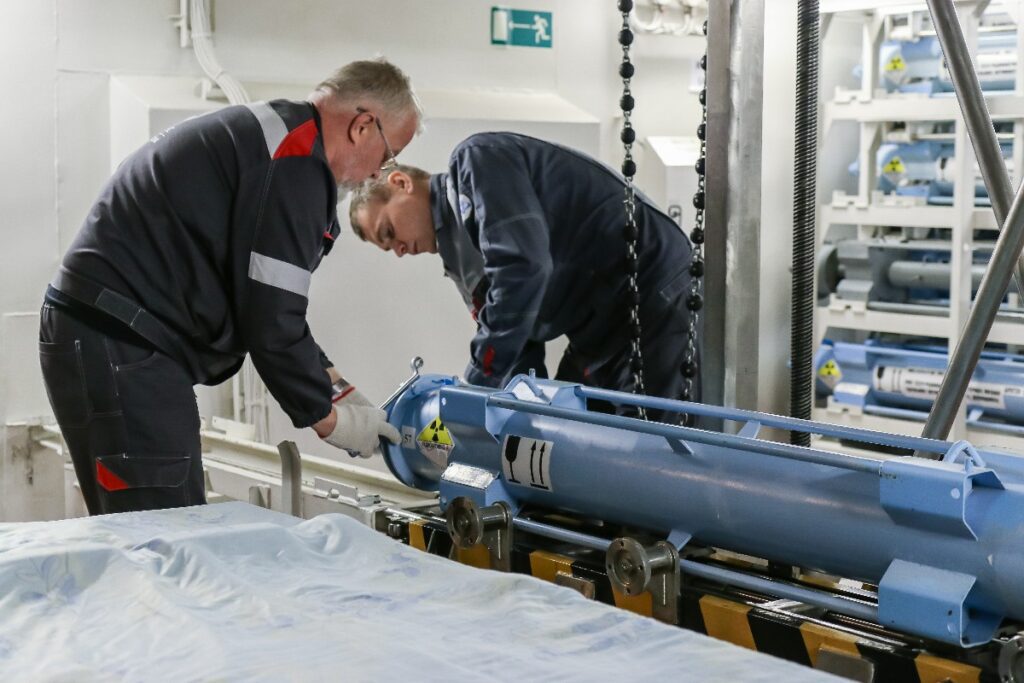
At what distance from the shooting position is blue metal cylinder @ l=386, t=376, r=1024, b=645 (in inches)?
75.2

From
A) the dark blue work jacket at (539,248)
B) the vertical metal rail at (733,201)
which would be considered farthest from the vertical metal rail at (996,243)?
the dark blue work jacket at (539,248)

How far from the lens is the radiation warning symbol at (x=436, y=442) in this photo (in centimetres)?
303

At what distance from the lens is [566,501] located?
262 centimetres

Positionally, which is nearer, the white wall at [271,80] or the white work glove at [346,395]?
the white work glove at [346,395]

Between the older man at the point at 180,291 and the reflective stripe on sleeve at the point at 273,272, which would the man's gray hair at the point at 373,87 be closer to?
the older man at the point at 180,291

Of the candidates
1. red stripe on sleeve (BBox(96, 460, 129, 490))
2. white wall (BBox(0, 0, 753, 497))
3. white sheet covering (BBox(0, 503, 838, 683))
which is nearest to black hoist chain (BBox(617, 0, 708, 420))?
white sheet covering (BBox(0, 503, 838, 683))

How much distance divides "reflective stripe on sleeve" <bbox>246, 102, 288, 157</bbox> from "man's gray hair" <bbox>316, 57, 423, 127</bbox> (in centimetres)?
18

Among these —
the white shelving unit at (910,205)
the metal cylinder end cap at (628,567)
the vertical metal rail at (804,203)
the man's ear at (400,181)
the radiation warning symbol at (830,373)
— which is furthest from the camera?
the radiation warning symbol at (830,373)

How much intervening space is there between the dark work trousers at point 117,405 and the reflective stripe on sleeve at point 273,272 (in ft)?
1.11

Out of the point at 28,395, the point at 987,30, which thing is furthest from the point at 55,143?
the point at 987,30

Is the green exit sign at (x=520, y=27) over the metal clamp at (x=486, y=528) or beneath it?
over

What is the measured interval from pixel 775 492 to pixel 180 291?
1578 millimetres

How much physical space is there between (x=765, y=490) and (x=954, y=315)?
4757 mm

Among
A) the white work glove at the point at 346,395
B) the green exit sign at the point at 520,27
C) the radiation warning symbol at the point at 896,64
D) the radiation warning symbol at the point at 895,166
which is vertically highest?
the green exit sign at the point at 520,27
